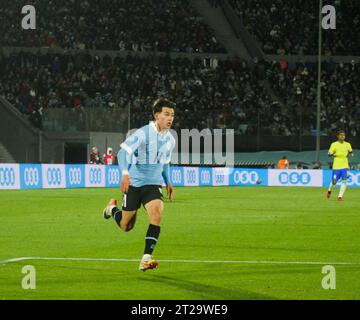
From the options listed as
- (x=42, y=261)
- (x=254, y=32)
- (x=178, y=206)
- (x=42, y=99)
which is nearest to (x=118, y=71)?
(x=42, y=99)

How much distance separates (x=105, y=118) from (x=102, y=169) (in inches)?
119

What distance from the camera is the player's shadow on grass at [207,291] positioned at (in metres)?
11.2

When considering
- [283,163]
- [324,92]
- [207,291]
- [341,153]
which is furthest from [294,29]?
[207,291]

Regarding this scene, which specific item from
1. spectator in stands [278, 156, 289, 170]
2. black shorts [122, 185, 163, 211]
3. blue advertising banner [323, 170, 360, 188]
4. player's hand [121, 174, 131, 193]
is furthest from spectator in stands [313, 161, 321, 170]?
player's hand [121, 174, 131, 193]

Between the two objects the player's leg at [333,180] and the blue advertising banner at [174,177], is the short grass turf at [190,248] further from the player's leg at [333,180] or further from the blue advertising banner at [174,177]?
the blue advertising banner at [174,177]

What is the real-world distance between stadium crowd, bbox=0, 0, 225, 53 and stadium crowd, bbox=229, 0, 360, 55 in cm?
240

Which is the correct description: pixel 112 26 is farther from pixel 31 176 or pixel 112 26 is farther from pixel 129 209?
pixel 129 209

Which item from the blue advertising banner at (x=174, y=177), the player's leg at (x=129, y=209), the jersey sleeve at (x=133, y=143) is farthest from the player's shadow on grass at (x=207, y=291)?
the blue advertising banner at (x=174, y=177)

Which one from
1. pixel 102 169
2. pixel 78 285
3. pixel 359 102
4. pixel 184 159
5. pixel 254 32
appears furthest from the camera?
pixel 254 32

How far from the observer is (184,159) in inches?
1838

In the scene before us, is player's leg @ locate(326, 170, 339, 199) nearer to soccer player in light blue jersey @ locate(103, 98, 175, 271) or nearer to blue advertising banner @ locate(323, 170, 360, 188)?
blue advertising banner @ locate(323, 170, 360, 188)
